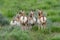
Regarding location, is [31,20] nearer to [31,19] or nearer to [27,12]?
[31,19]

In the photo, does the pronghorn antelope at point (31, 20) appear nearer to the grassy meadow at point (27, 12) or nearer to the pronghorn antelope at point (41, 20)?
the grassy meadow at point (27, 12)

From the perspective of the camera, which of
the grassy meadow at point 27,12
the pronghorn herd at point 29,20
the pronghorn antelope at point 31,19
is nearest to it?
the grassy meadow at point 27,12

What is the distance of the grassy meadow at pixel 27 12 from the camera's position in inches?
465

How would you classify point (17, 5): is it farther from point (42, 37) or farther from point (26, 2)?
point (42, 37)

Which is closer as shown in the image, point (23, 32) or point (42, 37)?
point (23, 32)

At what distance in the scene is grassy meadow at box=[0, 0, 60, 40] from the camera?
11812 millimetres

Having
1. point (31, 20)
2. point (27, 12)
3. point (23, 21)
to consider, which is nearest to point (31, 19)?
point (31, 20)

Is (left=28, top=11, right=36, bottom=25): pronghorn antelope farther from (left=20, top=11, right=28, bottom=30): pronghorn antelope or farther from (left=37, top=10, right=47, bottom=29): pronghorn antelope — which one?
(left=37, top=10, right=47, bottom=29): pronghorn antelope

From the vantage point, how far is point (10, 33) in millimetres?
11727

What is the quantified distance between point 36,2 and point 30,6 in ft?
4.36

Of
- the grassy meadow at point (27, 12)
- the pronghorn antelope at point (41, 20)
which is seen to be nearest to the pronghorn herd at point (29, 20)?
the pronghorn antelope at point (41, 20)

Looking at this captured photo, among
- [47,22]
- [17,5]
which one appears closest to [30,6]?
[17,5]

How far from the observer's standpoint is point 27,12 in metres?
17.4

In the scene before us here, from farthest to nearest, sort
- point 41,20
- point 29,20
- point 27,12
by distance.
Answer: point 27,12, point 29,20, point 41,20
